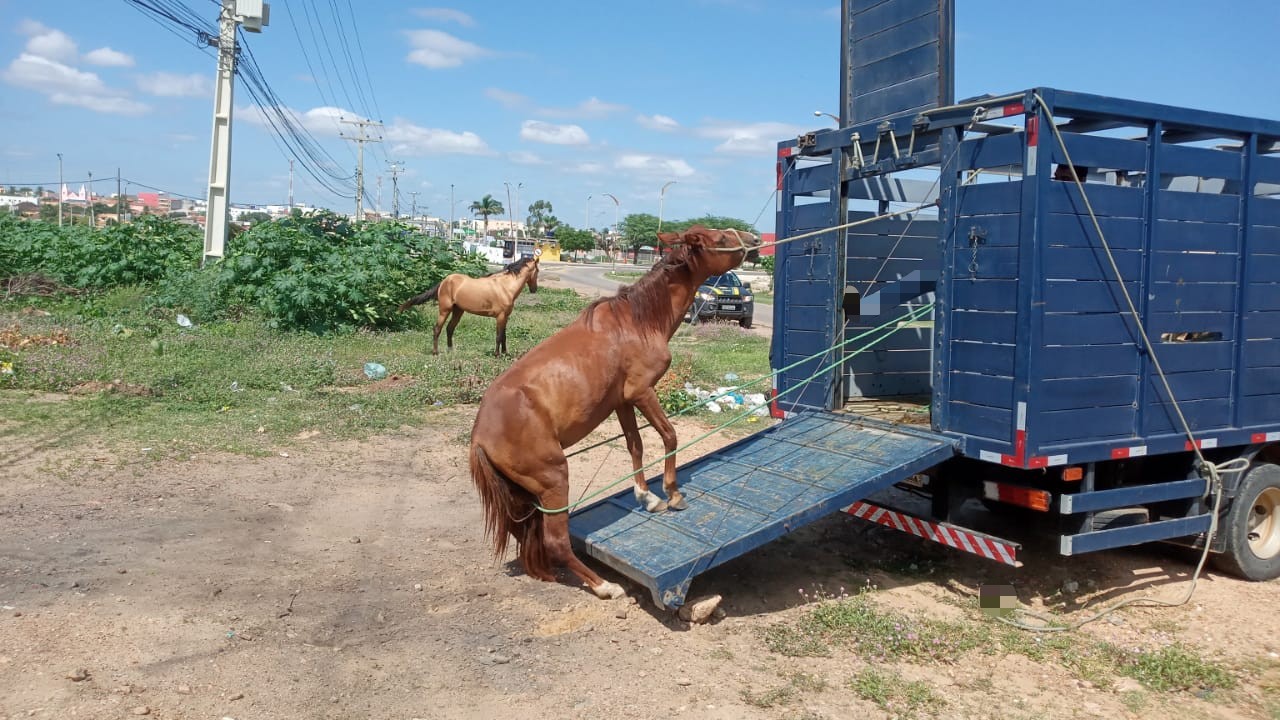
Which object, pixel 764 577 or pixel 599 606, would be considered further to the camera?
pixel 764 577

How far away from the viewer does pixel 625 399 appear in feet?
17.0

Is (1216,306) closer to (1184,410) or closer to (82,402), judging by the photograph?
(1184,410)

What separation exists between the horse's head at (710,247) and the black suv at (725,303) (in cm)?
1692

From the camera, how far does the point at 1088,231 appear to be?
4.91 metres

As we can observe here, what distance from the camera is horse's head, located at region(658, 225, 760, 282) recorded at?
527 centimetres

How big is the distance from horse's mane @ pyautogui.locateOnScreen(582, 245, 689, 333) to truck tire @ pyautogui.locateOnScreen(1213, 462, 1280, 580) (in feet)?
13.2

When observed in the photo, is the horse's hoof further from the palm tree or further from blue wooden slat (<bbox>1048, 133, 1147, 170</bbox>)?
the palm tree

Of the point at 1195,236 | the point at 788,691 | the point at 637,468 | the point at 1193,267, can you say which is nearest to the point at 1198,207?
the point at 1195,236

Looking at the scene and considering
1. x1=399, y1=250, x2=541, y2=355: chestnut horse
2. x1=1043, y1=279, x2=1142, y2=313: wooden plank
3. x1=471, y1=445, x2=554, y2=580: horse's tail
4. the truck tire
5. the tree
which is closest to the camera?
x1=1043, y1=279, x2=1142, y2=313: wooden plank

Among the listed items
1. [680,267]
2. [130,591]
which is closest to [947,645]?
[680,267]

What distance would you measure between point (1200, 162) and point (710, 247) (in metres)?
Answer: 3.08

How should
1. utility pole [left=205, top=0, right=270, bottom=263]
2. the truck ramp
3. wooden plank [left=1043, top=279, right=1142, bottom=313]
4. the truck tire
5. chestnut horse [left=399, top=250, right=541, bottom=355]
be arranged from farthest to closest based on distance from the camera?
1. utility pole [left=205, top=0, right=270, bottom=263]
2. chestnut horse [left=399, top=250, right=541, bottom=355]
3. the truck tire
4. wooden plank [left=1043, top=279, right=1142, bottom=313]
5. the truck ramp

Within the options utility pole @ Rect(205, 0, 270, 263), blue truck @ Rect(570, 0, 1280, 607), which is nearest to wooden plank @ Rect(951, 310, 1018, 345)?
blue truck @ Rect(570, 0, 1280, 607)

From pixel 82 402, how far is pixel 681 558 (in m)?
7.86
